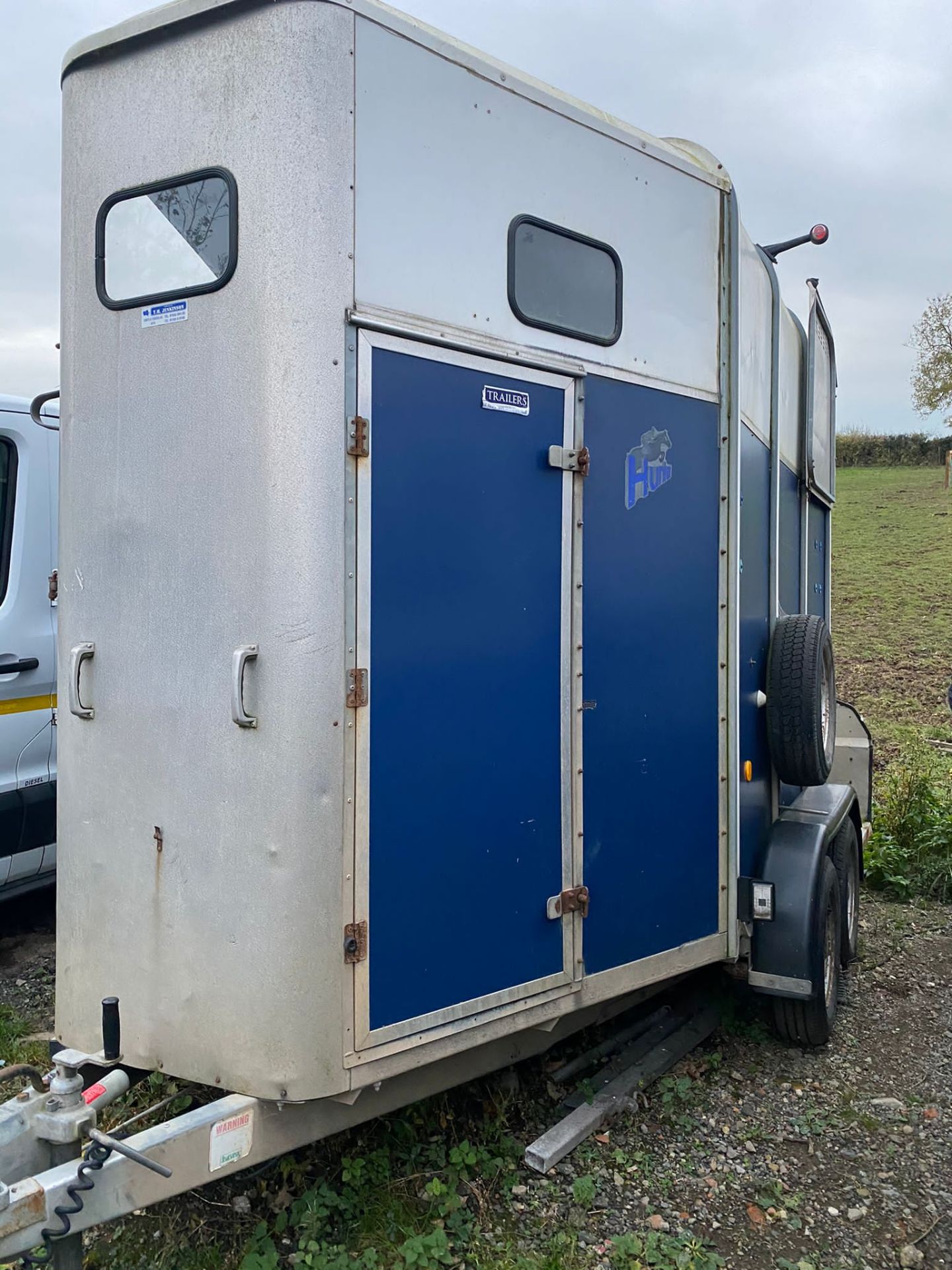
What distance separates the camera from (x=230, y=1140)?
2627 mm

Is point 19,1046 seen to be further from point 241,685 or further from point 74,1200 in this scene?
point 241,685

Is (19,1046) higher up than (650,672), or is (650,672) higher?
(650,672)

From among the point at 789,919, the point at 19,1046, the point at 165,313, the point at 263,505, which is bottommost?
the point at 19,1046

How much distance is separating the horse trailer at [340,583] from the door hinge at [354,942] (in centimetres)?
1

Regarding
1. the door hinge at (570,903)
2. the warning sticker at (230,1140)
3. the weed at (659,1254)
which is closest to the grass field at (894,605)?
the door hinge at (570,903)

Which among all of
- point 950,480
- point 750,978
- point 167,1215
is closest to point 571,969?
point 750,978

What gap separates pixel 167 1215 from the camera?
3076mm

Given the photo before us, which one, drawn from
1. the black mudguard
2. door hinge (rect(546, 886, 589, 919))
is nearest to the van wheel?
the black mudguard

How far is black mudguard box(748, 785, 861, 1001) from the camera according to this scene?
397 centimetres

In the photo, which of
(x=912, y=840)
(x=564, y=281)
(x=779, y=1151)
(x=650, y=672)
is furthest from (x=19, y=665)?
(x=912, y=840)

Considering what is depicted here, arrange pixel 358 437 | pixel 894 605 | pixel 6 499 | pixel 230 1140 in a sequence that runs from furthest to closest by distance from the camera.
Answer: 1. pixel 894 605
2. pixel 6 499
3. pixel 358 437
4. pixel 230 1140

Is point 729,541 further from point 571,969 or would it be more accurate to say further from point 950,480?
point 950,480

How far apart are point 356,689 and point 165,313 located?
3.73 ft

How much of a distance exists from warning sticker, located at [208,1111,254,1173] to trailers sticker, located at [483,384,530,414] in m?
1.96
